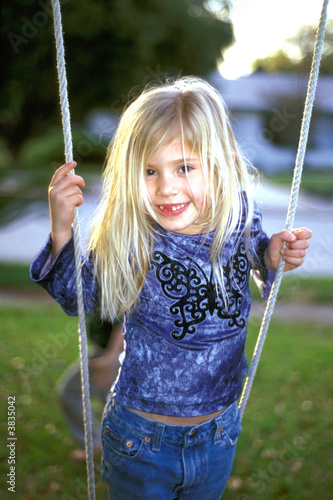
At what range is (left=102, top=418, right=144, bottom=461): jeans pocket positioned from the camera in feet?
4.27

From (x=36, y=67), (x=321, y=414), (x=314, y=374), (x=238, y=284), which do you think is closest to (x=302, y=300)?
(x=314, y=374)

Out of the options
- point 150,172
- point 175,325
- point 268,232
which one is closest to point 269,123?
point 268,232

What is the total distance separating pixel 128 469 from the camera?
4.31ft

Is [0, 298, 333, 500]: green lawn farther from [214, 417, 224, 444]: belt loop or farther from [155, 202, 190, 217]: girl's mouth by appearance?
[155, 202, 190, 217]: girl's mouth

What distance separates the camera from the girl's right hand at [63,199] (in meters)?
1.28

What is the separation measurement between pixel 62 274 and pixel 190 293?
1.04ft

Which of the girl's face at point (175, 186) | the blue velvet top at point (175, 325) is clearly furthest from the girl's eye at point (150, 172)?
the blue velvet top at point (175, 325)

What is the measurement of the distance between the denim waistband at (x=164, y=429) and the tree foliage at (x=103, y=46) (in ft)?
8.29

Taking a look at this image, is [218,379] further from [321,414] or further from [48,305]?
[48,305]

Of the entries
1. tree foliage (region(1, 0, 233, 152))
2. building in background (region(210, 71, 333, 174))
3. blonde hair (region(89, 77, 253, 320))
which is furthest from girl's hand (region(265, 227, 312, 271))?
building in background (region(210, 71, 333, 174))

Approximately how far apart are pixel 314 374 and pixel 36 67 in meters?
3.09

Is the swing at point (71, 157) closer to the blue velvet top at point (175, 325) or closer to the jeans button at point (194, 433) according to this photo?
the blue velvet top at point (175, 325)

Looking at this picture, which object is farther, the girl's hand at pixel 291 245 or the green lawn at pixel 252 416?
the green lawn at pixel 252 416

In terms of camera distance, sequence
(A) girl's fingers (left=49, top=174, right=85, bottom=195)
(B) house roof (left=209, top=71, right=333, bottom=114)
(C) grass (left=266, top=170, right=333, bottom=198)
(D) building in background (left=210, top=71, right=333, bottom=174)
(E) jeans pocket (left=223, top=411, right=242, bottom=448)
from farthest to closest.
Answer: (D) building in background (left=210, top=71, right=333, bottom=174)
(B) house roof (left=209, top=71, right=333, bottom=114)
(C) grass (left=266, top=170, right=333, bottom=198)
(E) jeans pocket (left=223, top=411, right=242, bottom=448)
(A) girl's fingers (left=49, top=174, right=85, bottom=195)
